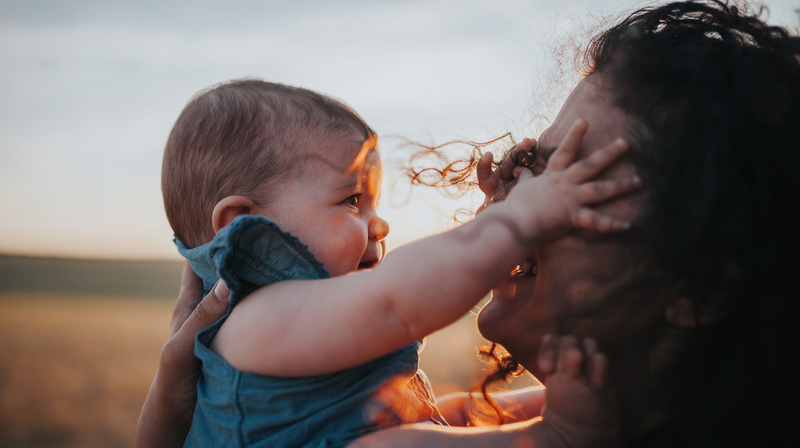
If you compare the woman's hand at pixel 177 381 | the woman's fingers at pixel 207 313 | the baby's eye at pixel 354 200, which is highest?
the baby's eye at pixel 354 200

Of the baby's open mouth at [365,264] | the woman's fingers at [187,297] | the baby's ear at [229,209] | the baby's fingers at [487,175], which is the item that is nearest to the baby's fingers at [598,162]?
the baby's fingers at [487,175]

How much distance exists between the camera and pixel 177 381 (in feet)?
5.67

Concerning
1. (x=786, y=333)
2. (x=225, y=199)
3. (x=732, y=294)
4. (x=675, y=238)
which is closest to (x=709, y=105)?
(x=675, y=238)

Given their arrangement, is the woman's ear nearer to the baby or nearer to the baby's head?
the baby

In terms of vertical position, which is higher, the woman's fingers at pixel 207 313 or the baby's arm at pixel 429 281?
the baby's arm at pixel 429 281

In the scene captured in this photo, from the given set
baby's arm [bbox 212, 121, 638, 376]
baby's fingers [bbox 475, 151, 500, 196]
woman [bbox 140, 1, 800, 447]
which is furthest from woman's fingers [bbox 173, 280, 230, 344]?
baby's fingers [bbox 475, 151, 500, 196]

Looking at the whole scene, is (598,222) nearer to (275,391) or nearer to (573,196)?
(573,196)

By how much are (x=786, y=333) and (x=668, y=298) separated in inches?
12.6

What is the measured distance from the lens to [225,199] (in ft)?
5.15

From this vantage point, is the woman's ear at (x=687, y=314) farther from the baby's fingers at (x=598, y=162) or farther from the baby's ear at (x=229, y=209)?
the baby's ear at (x=229, y=209)

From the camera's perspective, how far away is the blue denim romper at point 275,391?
1.30 meters

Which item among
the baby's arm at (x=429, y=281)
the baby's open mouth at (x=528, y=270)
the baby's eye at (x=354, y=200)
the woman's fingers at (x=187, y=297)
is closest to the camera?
the baby's arm at (x=429, y=281)

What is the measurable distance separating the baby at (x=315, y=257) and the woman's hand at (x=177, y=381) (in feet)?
Result: 0.48

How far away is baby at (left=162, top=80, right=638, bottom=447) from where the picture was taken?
44.4 inches
